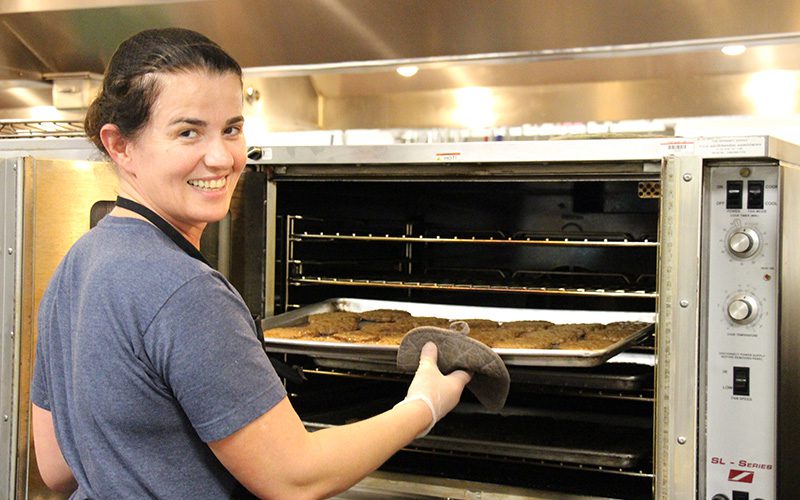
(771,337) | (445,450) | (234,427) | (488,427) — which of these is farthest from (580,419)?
(234,427)

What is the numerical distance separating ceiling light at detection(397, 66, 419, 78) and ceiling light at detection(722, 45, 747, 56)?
1.20 m

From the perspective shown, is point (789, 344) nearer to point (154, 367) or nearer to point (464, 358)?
point (464, 358)

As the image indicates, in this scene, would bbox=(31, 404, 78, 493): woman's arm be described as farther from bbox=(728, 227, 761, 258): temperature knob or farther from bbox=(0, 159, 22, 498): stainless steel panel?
bbox=(728, 227, 761, 258): temperature knob

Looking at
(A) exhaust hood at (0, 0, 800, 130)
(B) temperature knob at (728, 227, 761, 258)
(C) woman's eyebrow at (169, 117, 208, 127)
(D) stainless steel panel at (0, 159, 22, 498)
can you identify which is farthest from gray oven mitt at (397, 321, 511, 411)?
(A) exhaust hood at (0, 0, 800, 130)

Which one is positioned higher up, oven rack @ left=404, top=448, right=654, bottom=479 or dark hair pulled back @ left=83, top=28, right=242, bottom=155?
dark hair pulled back @ left=83, top=28, right=242, bottom=155

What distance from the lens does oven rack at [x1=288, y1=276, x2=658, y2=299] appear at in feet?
6.86

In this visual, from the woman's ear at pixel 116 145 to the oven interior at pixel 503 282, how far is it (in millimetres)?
934

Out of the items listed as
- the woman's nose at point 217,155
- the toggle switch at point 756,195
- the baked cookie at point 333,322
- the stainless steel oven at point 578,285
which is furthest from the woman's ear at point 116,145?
the toggle switch at point 756,195

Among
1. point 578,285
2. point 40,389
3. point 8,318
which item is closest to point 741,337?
point 578,285

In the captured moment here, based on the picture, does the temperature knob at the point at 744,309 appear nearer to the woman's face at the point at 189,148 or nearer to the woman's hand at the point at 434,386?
the woman's hand at the point at 434,386

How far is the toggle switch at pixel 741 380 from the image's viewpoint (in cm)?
175

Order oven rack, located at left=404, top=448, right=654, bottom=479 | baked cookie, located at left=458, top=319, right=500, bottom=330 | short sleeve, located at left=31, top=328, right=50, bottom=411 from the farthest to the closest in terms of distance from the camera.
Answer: baked cookie, located at left=458, top=319, right=500, bottom=330 → oven rack, located at left=404, top=448, right=654, bottom=479 → short sleeve, located at left=31, top=328, right=50, bottom=411

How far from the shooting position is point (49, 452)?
1.55 meters

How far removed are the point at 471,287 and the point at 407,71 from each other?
166cm
